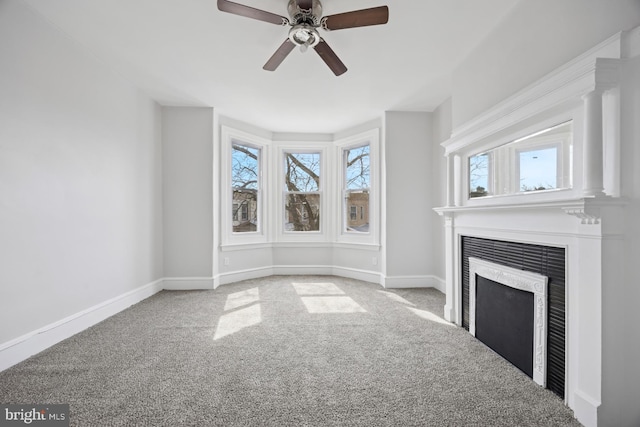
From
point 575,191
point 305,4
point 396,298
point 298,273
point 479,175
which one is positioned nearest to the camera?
point 575,191

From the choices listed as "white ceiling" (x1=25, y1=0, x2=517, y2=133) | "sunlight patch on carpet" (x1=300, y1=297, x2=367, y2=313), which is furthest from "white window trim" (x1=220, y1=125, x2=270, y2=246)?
"sunlight patch on carpet" (x1=300, y1=297, x2=367, y2=313)

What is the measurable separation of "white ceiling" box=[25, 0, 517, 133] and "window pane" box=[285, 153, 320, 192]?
132cm

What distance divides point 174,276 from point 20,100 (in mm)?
2758

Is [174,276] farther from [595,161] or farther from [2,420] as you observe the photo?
[595,161]

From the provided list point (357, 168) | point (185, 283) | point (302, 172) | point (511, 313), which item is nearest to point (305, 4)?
point (511, 313)

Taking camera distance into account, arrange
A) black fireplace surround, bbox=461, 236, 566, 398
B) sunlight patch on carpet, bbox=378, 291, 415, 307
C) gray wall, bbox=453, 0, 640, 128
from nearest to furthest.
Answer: gray wall, bbox=453, 0, 640, 128 < black fireplace surround, bbox=461, 236, 566, 398 < sunlight patch on carpet, bbox=378, 291, 415, 307

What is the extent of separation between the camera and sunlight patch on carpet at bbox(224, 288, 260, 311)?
3697 millimetres

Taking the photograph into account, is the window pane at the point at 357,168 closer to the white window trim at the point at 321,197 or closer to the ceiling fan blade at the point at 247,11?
the white window trim at the point at 321,197

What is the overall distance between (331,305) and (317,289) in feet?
2.63

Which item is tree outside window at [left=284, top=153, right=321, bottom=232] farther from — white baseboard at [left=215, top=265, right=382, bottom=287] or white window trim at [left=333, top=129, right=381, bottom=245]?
white baseboard at [left=215, top=265, right=382, bottom=287]

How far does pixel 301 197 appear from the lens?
5691 mm

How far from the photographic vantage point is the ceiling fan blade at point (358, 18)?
2023mm

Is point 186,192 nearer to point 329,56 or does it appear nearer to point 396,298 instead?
point 329,56

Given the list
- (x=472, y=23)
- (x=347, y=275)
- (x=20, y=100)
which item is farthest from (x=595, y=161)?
(x=347, y=275)
